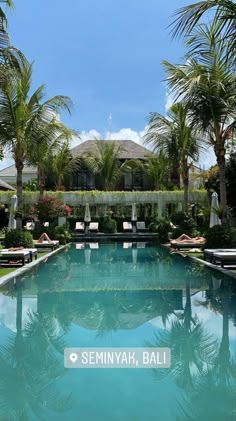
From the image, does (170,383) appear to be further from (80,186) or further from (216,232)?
(80,186)

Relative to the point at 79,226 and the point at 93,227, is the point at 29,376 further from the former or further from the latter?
the point at 79,226

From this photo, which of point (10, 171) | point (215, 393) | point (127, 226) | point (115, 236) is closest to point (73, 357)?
point (215, 393)

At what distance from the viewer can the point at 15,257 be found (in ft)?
39.6

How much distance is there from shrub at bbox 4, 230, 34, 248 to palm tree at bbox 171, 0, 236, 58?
8.58 m

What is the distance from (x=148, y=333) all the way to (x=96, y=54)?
1260 centimetres

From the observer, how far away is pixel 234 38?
7801mm

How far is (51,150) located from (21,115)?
8577mm

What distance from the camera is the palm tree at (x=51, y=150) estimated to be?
15727mm

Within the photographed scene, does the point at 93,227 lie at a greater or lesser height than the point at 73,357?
greater

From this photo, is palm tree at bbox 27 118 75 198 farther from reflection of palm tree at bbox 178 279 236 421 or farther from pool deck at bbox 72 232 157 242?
reflection of palm tree at bbox 178 279 236 421

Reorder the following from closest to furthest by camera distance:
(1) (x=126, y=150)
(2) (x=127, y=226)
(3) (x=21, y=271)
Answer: (3) (x=21, y=271) < (2) (x=127, y=226) < (1) (x=126, y=150)

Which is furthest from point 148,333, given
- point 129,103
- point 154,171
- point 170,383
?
point 154,171

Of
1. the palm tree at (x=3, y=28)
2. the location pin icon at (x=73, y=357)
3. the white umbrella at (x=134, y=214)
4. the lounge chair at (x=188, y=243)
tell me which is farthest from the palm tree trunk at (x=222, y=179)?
the white umbrella at (x=134, y=214)

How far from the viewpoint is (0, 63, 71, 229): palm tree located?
1406 cm
